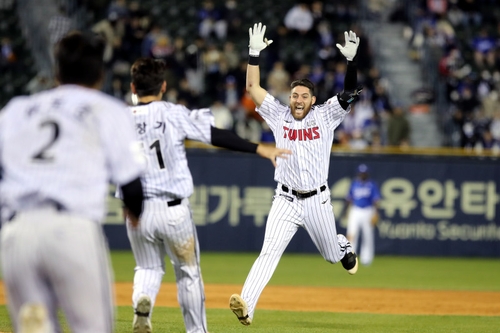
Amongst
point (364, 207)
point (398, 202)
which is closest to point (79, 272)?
point (364, 207)

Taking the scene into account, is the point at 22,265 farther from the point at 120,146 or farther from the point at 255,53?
the point at 255,53

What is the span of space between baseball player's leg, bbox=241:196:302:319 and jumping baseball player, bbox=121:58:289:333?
169 cm

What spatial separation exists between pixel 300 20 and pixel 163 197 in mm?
16403

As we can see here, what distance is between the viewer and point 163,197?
6.27 meters

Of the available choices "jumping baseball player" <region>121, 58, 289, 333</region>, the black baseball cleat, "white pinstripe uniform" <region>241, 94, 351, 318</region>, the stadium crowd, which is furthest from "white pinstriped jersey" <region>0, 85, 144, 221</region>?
the stadium crowd

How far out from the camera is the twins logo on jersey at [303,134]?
8617 mm

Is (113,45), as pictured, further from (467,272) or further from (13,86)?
(467,272)

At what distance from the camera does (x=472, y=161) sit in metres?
18.8

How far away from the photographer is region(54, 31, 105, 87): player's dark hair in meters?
4.20

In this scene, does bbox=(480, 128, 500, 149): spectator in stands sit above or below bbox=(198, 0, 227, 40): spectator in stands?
below

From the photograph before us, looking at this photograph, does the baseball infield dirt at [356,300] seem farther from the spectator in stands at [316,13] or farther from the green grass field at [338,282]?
the spectator in stands at [316,13]

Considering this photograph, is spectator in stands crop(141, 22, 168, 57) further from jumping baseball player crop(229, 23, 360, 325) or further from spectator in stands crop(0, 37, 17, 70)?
jumping baseball player crop(229, 23, 360, 325)

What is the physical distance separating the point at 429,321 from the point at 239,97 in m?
11.3

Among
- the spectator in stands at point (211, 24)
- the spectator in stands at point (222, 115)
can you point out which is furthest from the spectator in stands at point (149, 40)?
the spectator in stands at point (222, 115)
